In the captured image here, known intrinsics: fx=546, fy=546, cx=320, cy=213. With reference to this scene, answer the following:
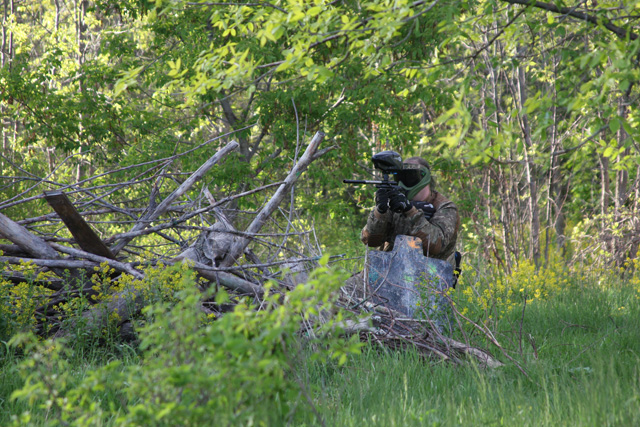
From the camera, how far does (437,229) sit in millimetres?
5141

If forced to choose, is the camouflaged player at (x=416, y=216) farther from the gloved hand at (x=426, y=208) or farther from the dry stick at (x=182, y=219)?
the dry stick at (x=182, y=219)

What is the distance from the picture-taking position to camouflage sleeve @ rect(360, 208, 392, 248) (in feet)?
17.4

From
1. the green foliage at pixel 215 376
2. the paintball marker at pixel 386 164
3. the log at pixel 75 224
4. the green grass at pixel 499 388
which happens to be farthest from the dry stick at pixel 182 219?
the green foliage at pixel 215 376

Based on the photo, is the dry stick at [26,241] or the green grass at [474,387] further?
the dry stick at [26,241]

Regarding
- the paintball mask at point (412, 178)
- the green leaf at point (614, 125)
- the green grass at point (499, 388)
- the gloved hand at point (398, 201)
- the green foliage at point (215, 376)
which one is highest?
the green leaf at point (614, 125)

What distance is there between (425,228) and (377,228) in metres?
0.52

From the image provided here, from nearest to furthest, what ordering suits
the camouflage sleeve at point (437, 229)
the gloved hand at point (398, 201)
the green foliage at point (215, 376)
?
the green foliage at point (215, 376) → the gloved hand at point (398, 201) → the camouflage sleeve at point (437, 229)

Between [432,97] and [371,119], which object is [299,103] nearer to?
[371,119]

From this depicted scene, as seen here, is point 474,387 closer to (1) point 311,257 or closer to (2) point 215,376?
(1) point 311,257

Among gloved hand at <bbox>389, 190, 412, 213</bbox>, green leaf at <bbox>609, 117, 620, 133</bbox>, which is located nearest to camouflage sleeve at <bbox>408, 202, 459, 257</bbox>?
gloved hand at <bbox>389, 190, 412, 213</bbox>

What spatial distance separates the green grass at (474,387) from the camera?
8.84ft

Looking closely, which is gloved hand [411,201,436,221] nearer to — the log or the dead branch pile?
the dead branch pile

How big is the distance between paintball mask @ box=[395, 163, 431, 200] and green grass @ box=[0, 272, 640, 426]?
164 centimetres

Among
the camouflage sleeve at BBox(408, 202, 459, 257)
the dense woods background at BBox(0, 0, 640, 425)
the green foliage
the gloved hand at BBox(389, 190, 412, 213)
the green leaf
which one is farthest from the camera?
the camouflage sleeve at BBox(408, 202, 459, 257)
